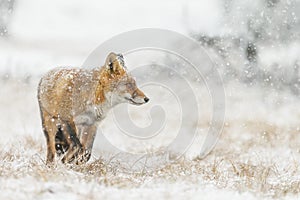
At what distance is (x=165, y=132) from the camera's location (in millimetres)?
13453

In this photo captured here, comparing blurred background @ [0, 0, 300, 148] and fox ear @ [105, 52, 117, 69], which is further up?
blurred background @ [0, 0, 300, 148]

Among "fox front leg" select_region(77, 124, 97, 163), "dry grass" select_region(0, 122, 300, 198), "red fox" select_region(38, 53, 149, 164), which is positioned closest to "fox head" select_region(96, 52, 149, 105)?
"red fox" select_region(38, 53, 149, 164)

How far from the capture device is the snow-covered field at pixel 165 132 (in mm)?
5289

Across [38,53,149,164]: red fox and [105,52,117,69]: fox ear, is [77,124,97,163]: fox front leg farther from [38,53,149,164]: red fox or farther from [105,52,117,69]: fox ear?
[105,52,117,69]: fox ear

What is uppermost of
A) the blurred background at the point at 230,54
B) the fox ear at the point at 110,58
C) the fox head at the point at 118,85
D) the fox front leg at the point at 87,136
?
the blurred background at the point at 230,54

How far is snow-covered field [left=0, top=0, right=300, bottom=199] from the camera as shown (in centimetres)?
529

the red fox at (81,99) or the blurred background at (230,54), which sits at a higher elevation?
the blurred background at (230,54)

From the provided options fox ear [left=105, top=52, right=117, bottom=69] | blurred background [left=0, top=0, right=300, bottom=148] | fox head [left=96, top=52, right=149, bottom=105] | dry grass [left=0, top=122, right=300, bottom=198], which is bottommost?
dry grass [left=0, top=122, right=300, bottom=198]

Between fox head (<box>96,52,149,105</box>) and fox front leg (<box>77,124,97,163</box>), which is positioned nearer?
fox head (<box>96,52,149,105</box>)

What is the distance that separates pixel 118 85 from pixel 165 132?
6769mm

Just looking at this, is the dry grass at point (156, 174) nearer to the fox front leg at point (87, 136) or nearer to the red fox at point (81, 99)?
the fox front leg at point (87, 136)

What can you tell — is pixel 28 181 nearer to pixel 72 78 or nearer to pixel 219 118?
pixel 72 78

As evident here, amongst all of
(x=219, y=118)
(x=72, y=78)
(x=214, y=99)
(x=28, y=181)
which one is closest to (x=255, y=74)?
(x=214, y=99)

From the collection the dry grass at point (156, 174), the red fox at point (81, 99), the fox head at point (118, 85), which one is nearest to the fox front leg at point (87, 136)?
the red fox at point (81, 99)
